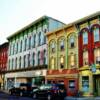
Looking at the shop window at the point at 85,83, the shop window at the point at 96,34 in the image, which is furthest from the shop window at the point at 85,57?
the shop window at the point at 96,34

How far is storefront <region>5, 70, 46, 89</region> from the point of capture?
4481 centimetres

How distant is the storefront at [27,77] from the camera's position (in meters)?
44.8

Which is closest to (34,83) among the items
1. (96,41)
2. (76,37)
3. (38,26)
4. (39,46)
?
(39,46)

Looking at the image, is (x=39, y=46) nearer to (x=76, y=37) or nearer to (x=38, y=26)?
(x=38, y=26)

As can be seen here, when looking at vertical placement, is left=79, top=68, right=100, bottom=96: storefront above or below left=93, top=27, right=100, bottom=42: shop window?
below

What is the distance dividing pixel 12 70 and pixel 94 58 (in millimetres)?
27764

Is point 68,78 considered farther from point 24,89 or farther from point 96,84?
point 24,89

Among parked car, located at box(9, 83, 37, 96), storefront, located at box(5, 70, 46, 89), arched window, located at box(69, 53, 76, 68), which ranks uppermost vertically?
arched window, located at box(69, 53, 76, 68)

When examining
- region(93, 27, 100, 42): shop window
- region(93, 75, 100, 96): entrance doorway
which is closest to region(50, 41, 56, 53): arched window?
region(93, 27, 100, 42): shop window

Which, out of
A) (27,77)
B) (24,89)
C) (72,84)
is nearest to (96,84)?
(72,84)

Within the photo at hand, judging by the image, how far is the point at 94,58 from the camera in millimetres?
34281

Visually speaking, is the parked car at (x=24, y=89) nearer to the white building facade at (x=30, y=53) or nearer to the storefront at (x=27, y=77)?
the storefront at (x=27, y=77)

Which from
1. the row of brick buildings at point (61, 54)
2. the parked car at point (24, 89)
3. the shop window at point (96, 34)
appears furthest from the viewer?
the parked car at point (24, 89)

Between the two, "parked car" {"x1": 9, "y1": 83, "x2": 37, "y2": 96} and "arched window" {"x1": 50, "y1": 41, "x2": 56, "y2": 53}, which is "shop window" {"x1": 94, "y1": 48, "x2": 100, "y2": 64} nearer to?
"arched window" {"x1": 50, "y1": 41, "x2": 56, "y2": 53}
